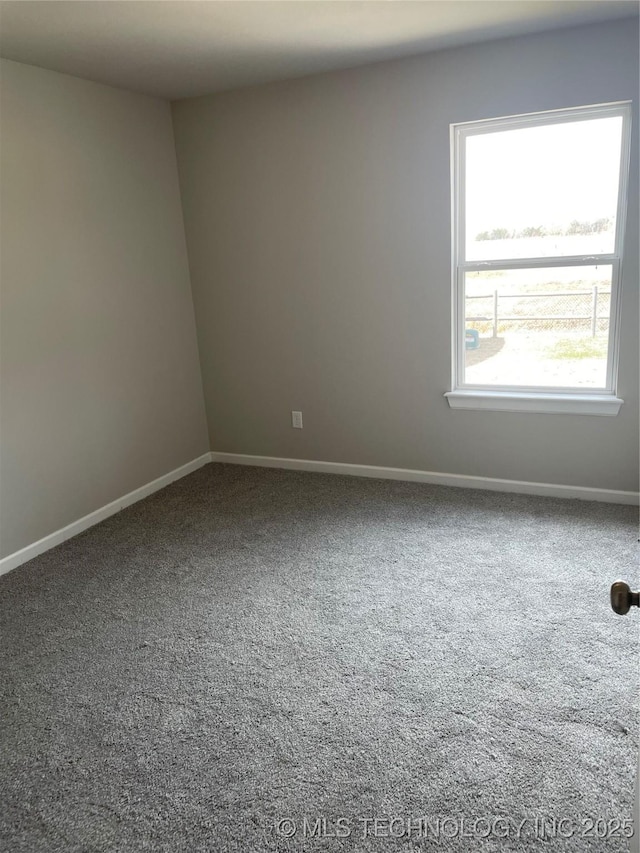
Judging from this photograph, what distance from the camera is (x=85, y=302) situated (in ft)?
10.9

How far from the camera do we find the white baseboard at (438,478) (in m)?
3.35

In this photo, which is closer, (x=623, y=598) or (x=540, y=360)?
(x=623, y=598)

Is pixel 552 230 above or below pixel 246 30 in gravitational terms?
below

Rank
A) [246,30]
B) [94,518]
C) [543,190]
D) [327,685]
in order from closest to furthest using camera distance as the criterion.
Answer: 1. [327,685]
2. [246,30]
3. [543,190]
4. [94,518]

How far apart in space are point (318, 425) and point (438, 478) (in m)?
0.86

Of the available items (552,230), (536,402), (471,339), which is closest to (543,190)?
(552,230)

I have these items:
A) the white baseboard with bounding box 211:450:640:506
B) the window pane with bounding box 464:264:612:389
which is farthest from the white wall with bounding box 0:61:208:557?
the window pane with bounding box 464:264:612:389

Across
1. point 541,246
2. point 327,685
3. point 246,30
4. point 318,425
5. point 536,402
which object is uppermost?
point 246,30

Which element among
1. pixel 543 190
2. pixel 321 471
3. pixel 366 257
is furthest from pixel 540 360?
pixel 321 471

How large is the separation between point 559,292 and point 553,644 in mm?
1887

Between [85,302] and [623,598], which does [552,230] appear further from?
[623,598]

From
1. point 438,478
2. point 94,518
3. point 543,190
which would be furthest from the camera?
point 438,478

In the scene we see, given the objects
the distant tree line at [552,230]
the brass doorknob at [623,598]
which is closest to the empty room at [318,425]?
the distant tree line at [552,230]

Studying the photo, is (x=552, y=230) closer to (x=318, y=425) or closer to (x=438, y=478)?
(x=438, y=478)
